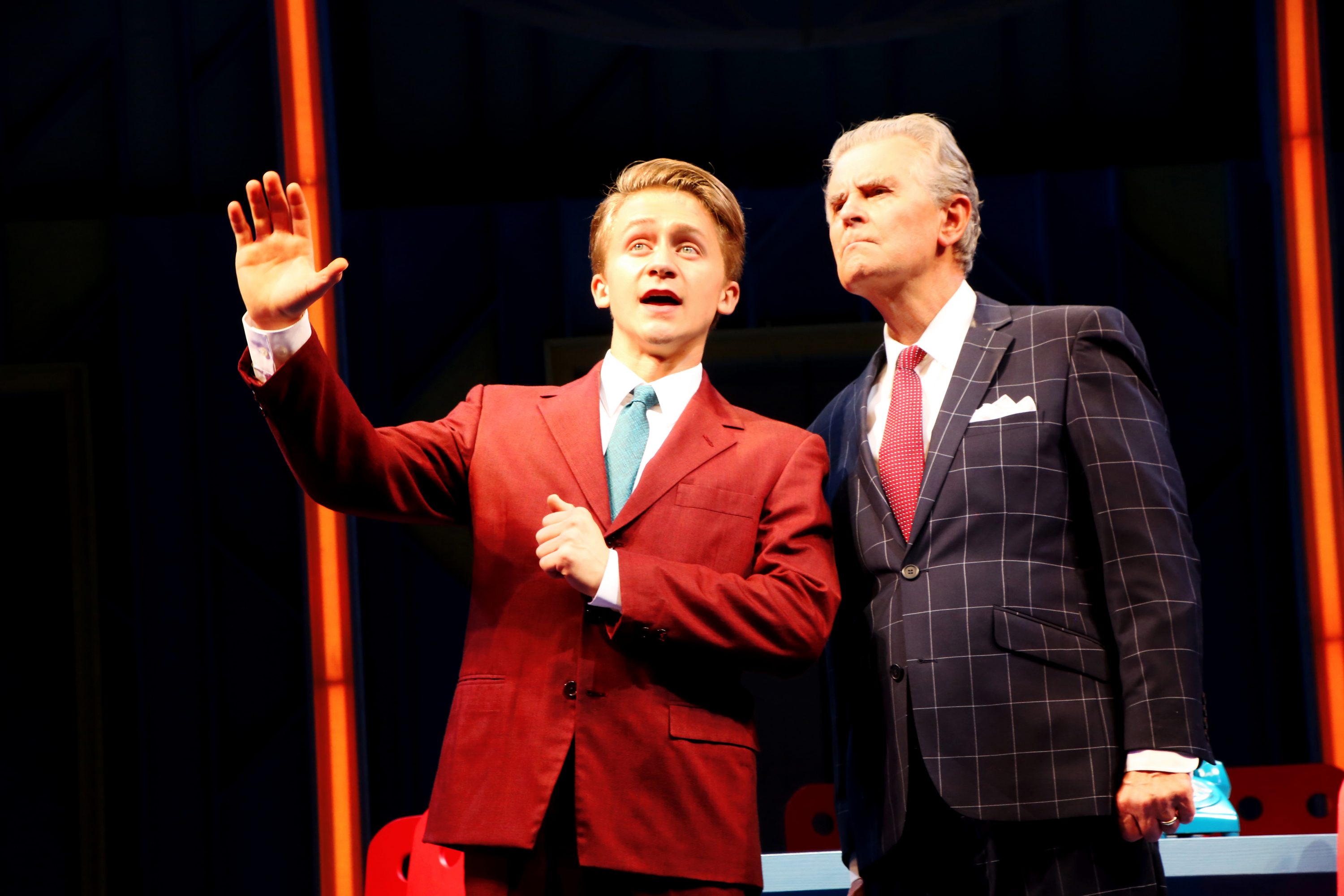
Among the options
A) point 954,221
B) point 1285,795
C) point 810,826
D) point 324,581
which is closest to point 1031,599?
point 954,221

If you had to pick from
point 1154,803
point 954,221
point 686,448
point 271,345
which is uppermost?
point 954,221

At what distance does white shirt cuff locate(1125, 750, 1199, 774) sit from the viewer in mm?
1410

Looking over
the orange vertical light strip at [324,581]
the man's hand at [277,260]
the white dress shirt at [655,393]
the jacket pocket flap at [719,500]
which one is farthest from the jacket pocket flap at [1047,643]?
the orange vertical light strip at [324,581]

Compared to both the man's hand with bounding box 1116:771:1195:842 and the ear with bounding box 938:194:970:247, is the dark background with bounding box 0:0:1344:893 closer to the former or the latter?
the ear with bounding box 938:194:970:247

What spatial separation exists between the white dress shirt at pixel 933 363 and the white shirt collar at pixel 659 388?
0.32 meters

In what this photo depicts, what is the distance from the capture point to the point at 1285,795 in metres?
2.93

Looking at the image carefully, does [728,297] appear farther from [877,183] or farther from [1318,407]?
[1318,407]

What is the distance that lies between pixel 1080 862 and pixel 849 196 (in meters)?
1.04

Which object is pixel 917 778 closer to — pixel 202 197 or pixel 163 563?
pixel 163 563

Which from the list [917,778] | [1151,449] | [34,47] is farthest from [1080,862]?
[34,47]

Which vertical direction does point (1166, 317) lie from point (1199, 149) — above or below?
below

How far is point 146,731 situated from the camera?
4.39m

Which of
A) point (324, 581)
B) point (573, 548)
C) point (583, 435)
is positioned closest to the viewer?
point (573, 548)

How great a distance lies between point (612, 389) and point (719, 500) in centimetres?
24
